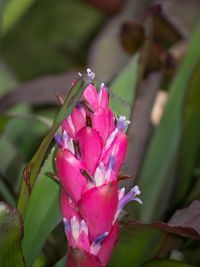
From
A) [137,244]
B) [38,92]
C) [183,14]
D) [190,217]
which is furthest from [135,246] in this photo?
[183,14]

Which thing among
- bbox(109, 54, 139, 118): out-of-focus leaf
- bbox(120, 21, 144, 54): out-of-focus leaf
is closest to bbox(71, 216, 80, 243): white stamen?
bbox(109, 54, 139, 118): out-of-focus leaf

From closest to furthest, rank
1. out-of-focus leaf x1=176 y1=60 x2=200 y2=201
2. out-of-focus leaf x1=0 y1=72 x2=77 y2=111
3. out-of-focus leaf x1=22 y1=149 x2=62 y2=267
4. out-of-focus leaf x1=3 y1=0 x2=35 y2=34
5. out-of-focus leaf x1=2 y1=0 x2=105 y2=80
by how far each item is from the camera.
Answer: out-of-focus leaf x1=22 y1=149 x2=62 y2=267
out-of-focus leaf x1=176 y1=60 x2=200 y2=201
out-of-focus leaf x1=0 y1=72 x2=77 y2=111
out-of-focus leaf x1=3 y1=0 x2=35 y2=34
out-of-focus leaf x1=2 y1=0 x2=105 y2=80

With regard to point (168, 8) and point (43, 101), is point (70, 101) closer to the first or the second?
point (43, 101)

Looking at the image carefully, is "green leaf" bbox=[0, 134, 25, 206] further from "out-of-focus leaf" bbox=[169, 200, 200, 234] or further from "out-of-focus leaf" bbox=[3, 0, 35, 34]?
"out-of-focus leaf" bbox=[3, 0, 35, 34]

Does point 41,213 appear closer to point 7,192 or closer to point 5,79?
point 7,192

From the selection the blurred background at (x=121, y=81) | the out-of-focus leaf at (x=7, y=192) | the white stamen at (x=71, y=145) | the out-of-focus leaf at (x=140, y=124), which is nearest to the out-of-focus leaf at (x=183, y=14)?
the blurred background at (x=121, y=81)

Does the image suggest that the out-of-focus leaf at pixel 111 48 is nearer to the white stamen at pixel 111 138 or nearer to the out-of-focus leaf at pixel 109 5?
the out-of-focus leaf at pixel 109 5
